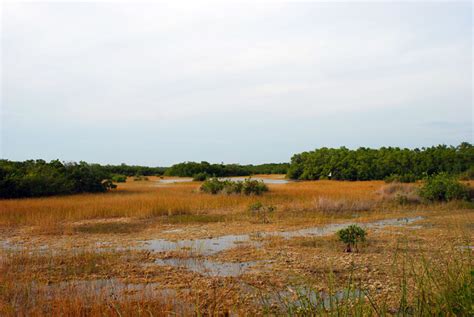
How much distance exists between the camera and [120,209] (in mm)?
19672

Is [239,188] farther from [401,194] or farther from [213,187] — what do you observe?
[401,194]

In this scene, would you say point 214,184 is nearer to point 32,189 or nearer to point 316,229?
point 32,189

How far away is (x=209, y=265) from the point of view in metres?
9.28

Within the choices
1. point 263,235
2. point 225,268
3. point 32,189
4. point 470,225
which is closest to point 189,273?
point 225,268

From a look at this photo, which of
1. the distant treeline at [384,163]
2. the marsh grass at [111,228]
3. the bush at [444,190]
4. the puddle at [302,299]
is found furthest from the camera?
the distant treeline at [384,163]

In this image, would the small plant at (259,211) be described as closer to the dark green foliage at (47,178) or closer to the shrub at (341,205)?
the shrub at (341,205)

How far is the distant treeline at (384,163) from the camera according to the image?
47469 mm

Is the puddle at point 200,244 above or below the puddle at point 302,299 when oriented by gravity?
below

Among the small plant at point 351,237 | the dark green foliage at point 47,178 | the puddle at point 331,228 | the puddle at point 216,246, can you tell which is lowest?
the puddle at point 331,228

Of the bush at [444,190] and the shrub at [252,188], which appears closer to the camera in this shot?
the bush at [444,190]

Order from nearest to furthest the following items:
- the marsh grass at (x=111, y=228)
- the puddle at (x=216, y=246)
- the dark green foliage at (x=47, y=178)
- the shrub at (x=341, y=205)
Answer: the puddle at (x=216, y=246)
the marsh grass at (x=111, y=228)
the shrub at (x=341, y=205)
the dark green foliage at (x=47, y=178)

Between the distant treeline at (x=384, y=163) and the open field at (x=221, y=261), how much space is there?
2906 centimetres

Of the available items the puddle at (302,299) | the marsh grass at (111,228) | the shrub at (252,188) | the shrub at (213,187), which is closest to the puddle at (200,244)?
the marsh grass at (111,228)

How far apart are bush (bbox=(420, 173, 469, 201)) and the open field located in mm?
1673
